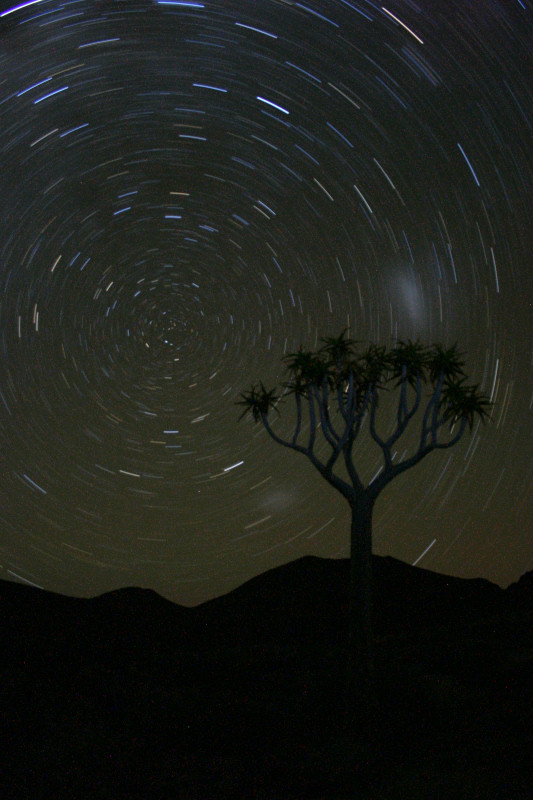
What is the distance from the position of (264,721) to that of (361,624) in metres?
3.73

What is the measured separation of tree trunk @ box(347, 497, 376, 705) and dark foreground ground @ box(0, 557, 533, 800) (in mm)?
461

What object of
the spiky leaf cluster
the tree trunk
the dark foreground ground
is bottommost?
the dark foreground ground

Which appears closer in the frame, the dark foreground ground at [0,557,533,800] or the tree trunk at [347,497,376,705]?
the dark foreground ground at [0,557,533,800]

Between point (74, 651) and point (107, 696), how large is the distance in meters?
6.93

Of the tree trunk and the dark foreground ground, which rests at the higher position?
the tree trunk

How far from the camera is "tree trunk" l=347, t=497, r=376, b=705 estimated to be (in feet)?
33.6

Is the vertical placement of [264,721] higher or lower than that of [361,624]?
lower

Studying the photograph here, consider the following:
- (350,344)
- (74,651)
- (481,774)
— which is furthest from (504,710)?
Answer: (74,651)

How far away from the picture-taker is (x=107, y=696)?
583 inches

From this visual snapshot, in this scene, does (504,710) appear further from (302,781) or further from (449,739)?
(302,781)

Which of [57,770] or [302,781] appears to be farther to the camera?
[57,770]

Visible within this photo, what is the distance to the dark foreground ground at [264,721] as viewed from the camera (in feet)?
30.5

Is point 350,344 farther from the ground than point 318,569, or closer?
farther from the ground

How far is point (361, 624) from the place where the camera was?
34.0 feet
